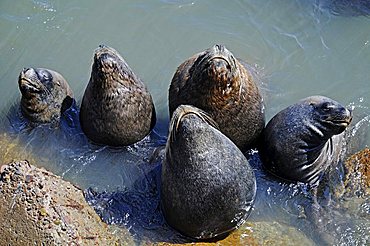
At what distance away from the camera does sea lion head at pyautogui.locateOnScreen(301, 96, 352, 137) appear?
5668 mm

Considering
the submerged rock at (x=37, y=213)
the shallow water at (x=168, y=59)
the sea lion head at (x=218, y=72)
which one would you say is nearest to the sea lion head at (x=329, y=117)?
the shallow water at (x=168, y=59)

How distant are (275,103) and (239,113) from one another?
1.54m

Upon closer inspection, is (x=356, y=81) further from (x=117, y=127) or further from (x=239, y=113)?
(x=117, y=127)

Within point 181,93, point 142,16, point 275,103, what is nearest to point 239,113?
point 181,93

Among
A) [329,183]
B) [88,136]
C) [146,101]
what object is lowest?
[329,183]

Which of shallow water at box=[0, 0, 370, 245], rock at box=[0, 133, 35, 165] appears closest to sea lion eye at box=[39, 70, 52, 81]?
shallow water at box=[0, 0, 370, 245]

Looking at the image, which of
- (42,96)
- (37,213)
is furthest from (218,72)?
(42,96)

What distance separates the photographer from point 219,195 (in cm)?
515

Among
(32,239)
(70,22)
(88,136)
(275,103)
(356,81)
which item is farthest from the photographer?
(70,22)

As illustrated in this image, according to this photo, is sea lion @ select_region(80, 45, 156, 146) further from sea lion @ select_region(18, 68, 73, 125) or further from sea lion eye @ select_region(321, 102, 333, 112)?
sea lion eye @ select_region(321, 102, 333, 112)

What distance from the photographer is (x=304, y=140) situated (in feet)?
19.4

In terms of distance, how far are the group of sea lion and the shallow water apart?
0.26 meters

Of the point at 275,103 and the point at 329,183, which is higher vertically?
the point at 275,103

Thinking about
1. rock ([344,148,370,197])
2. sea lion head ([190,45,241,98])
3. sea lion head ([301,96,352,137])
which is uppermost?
sea lion head ([190,45,241,98])
